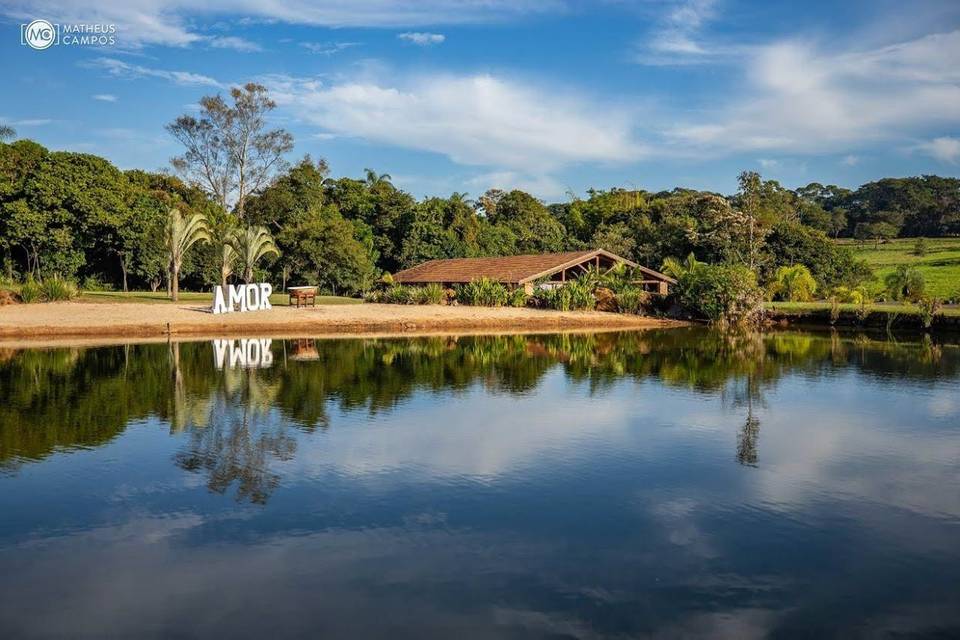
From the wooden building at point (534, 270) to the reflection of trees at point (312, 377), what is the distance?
12.8m

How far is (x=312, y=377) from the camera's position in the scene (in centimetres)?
1823

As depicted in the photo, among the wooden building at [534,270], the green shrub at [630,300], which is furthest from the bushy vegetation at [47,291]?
the green shrub at [630,300]

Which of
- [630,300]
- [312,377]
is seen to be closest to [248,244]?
[630,300]

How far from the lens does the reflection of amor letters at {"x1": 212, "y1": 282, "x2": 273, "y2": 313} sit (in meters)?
32.1

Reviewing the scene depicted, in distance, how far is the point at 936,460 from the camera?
1117cm

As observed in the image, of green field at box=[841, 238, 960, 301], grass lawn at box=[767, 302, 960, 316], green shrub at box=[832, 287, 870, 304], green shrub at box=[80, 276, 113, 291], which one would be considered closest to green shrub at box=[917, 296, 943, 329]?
grass lawn at box=[767, 302, 960, 316]

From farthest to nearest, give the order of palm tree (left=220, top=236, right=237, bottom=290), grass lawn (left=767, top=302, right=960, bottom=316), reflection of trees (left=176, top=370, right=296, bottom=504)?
palm tree (left=220, top=236, right=237, bottom=290)
grass lawn (left=767, top=302, right=960, bottom=316)
reflection of trees (left=176, top=370, right=296, bottom=504)

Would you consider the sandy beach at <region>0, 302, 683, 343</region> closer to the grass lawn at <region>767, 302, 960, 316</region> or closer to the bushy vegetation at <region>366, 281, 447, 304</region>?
the bushy vegetation at <region>366, 281, 447, 304</region>

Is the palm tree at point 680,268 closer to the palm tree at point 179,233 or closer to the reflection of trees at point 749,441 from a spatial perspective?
the palm tree at point 179,233

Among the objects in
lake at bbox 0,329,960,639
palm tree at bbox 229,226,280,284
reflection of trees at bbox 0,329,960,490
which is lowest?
lake at bbox 0,329,960,639

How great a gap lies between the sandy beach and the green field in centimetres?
2091

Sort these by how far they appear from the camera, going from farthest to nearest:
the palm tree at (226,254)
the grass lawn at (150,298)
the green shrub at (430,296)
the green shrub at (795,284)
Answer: the green shrub at (795,284), the green shrub at (430,296), the palm tree at (226,254), the grass lawn at (150,298)

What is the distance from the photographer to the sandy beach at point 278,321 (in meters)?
27.7

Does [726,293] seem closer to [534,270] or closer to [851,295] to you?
[851,295]
